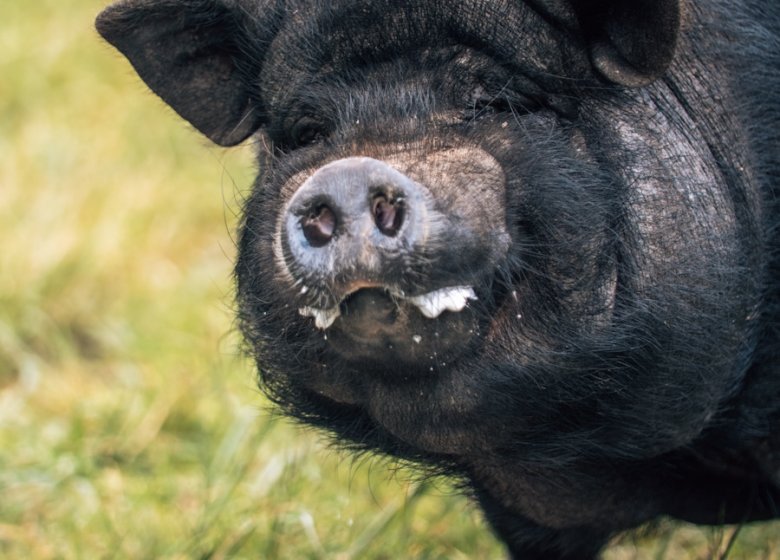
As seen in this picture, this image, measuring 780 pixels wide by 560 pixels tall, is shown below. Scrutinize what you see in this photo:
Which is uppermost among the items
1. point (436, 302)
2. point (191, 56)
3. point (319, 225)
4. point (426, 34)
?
point (426, 34)

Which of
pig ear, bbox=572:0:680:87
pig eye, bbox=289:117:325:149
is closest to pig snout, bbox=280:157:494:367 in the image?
pig eye, bbox=289:117:325:149

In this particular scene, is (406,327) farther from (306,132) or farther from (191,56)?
(191,56)

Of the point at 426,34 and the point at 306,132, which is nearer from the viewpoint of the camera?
the point at 426,34

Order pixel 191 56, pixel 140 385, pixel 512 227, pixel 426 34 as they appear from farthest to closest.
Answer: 1. pixel 140 385
2. pixel 191 56
3. pixel 426 34
4. pixel 512 227

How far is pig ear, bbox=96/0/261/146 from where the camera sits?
4281 millimetres

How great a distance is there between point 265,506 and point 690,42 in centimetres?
244

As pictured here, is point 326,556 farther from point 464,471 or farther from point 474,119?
point 474,119

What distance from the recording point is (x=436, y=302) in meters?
3.25

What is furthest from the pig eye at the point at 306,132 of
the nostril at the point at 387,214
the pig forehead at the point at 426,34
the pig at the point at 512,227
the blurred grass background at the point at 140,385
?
the nostril at the point at 387,214

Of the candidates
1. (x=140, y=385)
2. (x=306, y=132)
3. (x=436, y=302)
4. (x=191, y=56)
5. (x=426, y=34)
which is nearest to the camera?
(x=436, y=302)

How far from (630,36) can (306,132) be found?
0.88 meters

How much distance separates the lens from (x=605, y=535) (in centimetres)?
459

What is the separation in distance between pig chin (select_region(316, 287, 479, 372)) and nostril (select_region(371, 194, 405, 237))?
0.52 feet

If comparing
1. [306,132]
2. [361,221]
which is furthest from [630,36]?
[361,221]
